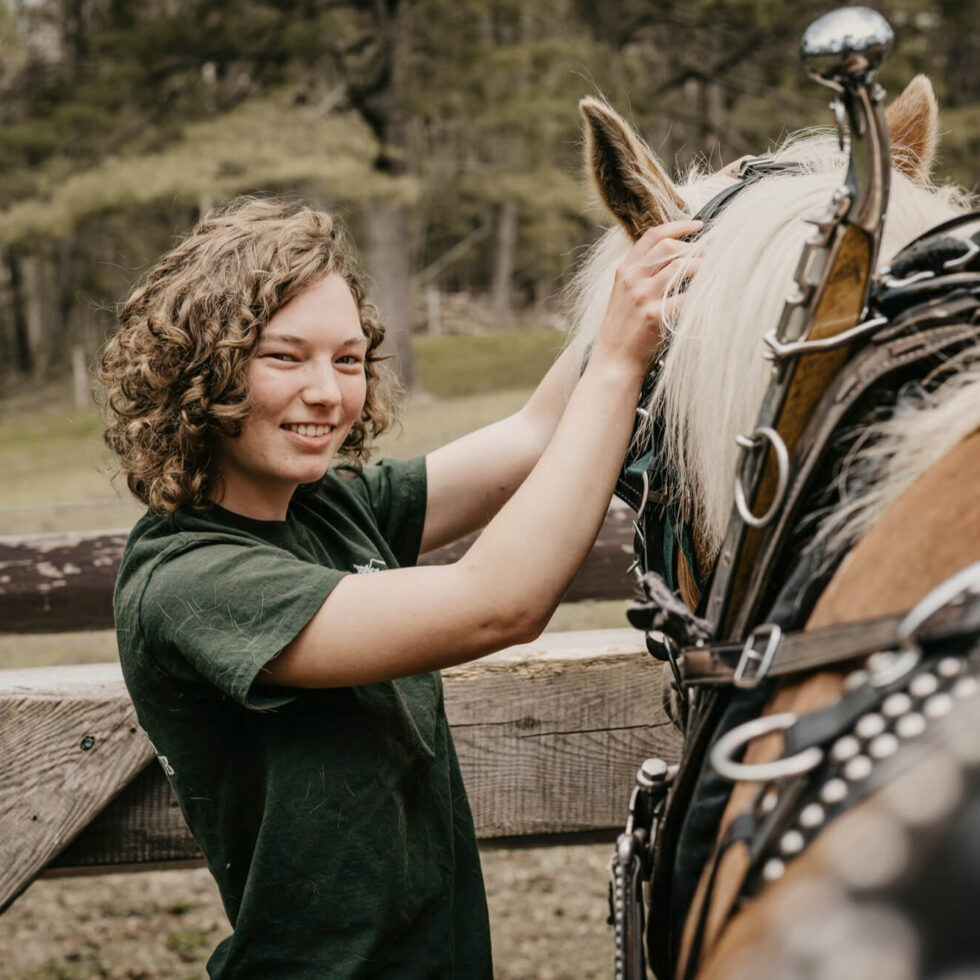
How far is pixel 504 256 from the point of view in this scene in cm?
2742

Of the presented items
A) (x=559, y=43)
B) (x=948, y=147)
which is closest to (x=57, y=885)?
(x=559, y=43)

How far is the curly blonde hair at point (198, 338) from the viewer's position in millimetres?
1392

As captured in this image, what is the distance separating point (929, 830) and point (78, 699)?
4.63 feet

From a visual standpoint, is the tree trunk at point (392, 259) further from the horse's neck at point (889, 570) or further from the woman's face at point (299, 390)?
the horse's neck at point (889, 570)

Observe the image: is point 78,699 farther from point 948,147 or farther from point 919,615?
point 948,147

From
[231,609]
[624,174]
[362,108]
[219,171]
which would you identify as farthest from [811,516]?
[362,108]

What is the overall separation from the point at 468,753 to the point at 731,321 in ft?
3.34

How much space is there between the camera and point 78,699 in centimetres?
174

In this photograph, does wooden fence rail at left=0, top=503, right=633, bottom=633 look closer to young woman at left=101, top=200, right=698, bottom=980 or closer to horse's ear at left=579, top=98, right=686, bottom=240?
young woman at left=101, top=200, right=698, bottom=980

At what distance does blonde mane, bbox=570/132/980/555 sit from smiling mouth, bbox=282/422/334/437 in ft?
1.48

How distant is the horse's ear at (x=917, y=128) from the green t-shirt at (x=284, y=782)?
874mm

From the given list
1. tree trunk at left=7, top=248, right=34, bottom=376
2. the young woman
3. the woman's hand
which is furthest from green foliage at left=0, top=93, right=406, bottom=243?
tree trunk at left=7, top=248, right=34, bottom=376

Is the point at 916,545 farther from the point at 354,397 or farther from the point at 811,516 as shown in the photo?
the point at 354,397

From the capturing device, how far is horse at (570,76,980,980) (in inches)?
26.6
